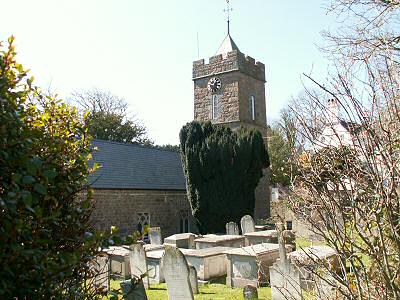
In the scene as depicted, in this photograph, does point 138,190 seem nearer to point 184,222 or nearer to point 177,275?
point 184,222

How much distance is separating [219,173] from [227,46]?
10747mm

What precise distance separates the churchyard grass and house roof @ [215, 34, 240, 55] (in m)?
19.1

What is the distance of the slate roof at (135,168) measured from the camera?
57.9ft

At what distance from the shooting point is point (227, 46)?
1006 inches

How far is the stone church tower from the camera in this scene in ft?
78.1

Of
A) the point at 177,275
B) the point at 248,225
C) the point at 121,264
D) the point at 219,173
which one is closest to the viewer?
the point at 177,275

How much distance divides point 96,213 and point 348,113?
15116 mm

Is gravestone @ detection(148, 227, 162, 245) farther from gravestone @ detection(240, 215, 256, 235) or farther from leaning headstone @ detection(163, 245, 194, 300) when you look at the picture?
leaning headstone @ detection(163, 245, 194, 300)

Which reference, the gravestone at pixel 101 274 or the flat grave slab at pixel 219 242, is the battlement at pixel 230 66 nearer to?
the flat grave slab at pixel 219 242

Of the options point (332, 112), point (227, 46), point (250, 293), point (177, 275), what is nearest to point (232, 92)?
point (227, 46)

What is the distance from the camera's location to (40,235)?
2176 mm

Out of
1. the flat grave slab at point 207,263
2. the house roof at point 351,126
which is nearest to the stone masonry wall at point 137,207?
the flat grave slab at point 207,263

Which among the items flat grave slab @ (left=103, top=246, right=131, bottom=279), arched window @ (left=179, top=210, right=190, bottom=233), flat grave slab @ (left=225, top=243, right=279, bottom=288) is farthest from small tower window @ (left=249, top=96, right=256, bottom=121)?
flat grave slab @ (left=225, top=243, right=279, bottom=288)

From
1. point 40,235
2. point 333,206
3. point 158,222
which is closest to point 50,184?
point 40,235
